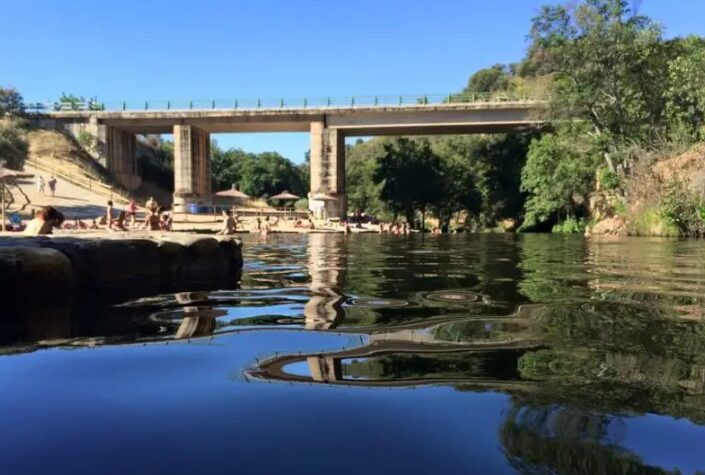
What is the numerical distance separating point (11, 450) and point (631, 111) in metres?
35.7

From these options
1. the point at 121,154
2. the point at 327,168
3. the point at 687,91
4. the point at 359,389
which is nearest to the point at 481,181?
the point at 327,168

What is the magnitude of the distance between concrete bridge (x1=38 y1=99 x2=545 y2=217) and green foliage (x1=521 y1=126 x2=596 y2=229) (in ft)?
8.38

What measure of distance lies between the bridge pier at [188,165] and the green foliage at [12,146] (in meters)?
11.2

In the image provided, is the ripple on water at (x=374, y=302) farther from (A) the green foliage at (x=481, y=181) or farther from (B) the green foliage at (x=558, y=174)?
(A) the green foliage at (x=481, y=181)

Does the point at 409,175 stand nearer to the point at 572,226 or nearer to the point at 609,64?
the point at 572,226

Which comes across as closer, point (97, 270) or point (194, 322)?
point (194, 322)

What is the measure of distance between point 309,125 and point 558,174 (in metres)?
20.5

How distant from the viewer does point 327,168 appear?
4903 cm

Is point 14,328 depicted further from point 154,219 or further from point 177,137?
point 177,137

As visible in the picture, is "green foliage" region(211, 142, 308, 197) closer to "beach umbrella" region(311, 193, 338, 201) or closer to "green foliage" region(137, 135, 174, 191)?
"green foliage" region(137, 135, 174, 191)

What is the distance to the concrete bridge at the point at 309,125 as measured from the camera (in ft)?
150

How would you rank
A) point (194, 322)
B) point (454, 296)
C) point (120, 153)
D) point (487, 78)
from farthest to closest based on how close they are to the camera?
point (487, 78), point (120, 153), point (454, 296), point (194, 322)

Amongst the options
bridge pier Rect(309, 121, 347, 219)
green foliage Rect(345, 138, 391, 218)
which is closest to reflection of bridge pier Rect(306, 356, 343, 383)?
bridge pier Rect(309, 121, 347, 219)

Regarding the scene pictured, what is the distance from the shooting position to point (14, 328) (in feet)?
14.0
